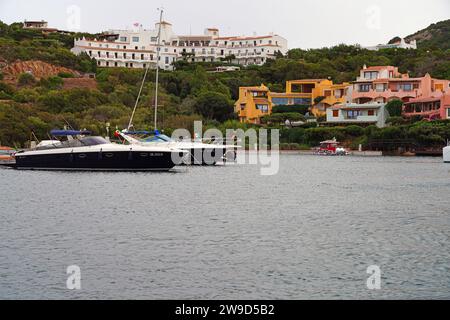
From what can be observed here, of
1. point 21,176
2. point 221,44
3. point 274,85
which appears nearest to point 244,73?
point 274,85

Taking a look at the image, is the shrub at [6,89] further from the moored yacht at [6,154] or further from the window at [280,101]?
the moored yacht at [6,154]

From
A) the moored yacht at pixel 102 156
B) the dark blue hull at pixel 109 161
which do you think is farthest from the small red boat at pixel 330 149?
the dark blue hull at pixel 109 161

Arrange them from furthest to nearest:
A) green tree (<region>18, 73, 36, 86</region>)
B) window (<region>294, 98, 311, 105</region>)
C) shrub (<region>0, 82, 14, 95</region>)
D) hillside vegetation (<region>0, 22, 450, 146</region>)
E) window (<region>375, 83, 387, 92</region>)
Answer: green tree (<region>18, 73, 36, 86</region>), shrub (<region>0, 82, 14, 95</region>), window (<region>294, 98, 311, 105</region>), window (<region>375, 83, 387, 92</region>), hillside vegetation (<region>0, 22, 450, 146</region>)

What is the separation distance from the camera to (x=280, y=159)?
77750mm

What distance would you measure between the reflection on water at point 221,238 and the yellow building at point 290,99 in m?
58.2

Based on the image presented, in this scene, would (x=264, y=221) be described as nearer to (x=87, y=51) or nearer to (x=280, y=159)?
(x=280, y=159)

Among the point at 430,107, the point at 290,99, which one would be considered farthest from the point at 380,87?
the point at 290,99

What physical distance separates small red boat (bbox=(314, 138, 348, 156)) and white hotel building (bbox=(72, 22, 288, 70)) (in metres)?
70.8

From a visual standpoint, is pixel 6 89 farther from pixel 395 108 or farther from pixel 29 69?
pixel 395 108

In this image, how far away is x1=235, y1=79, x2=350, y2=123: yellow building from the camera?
104562 millimetres

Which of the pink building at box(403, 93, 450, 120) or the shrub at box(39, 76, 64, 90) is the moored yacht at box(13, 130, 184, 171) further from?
the shrub at box(39, 76, 64, 90)

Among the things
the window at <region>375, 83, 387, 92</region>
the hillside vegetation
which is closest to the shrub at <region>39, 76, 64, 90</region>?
the hillside vegetation

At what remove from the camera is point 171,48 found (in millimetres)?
166750

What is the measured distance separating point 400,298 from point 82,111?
83087 mm
